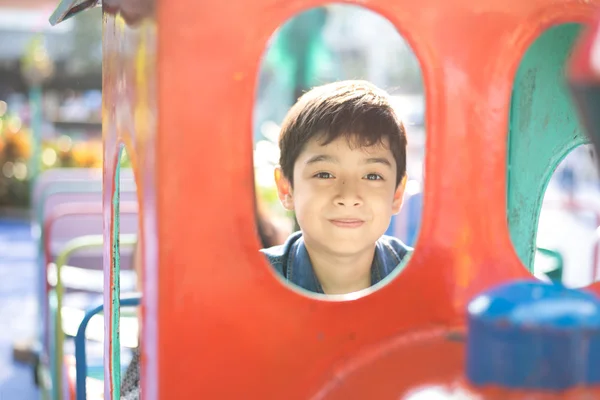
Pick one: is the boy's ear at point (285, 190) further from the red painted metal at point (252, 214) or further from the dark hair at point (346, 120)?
the red painted metal at point (252, 214)

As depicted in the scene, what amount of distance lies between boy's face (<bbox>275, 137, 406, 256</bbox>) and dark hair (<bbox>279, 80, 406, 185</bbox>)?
0.06 feet

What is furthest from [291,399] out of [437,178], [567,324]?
[567,324]

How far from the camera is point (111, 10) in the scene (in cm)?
131

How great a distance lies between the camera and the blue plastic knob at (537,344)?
701 millimetres

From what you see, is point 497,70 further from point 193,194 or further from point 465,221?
point 193,194

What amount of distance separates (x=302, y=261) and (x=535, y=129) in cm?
53

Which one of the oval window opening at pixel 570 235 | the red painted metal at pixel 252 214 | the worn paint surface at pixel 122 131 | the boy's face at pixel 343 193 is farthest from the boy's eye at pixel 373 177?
the oval window opening at pixel 570 235

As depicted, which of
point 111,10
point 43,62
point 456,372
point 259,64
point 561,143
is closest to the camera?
point 456,372

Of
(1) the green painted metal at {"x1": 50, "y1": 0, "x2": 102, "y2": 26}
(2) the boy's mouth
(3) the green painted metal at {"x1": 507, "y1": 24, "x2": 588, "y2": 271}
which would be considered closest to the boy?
(2) the boy's mouth

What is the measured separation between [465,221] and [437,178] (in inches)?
3.0

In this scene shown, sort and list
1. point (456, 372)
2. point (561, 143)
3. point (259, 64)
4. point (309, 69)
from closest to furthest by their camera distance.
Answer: point (456, 372), point (259, 64), point (561, 143), point (309, 69)

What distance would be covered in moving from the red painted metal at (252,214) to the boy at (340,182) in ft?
0.90

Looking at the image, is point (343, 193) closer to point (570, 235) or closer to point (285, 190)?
point (285, 190)

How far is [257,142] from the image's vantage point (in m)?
5.81
